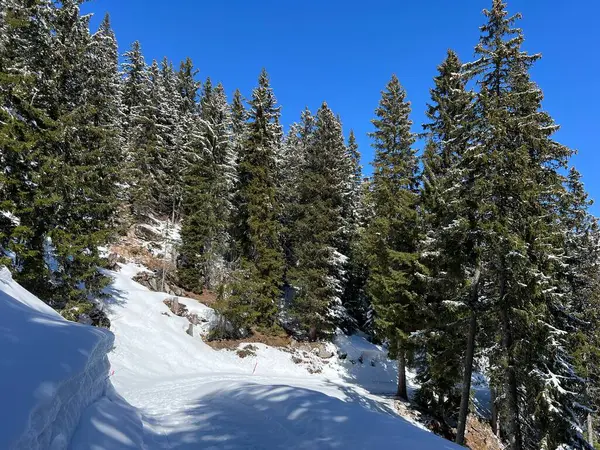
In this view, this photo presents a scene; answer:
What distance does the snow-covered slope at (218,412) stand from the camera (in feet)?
22.9

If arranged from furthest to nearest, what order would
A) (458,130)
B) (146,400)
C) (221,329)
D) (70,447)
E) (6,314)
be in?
(221,329), (458,130), (146,400), (6,314), (70,447)

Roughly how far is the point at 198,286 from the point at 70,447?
83.0 feet

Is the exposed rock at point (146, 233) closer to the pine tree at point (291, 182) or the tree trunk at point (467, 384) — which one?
the pine tree at point (291, 182)

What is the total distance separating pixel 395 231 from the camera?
833 inches

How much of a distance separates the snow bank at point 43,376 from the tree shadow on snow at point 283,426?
83.0 inches

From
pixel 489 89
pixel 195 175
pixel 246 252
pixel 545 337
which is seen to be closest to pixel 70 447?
pixel 545 337

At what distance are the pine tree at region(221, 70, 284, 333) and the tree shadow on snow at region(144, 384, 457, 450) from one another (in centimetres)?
1401

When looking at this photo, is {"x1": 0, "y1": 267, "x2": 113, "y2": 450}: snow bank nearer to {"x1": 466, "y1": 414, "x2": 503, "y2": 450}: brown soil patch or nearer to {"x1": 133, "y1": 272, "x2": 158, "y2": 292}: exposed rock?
{"x1": 466, "y1": 414, "x2": 503, "y2": 450}: brown soil patch

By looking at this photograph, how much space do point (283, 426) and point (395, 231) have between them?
14871 mm

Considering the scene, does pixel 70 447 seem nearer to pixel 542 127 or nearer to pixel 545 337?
pixel 545 337

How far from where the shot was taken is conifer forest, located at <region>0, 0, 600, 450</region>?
12211 mm

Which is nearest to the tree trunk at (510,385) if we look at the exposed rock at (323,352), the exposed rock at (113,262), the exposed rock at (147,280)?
the exposed rock at (323,352)

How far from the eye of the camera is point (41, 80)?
51.8ft

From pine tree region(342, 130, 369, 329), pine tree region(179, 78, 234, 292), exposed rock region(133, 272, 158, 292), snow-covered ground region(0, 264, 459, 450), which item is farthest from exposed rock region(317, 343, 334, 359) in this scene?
exposed rock region(133, 272, 158, 292)
